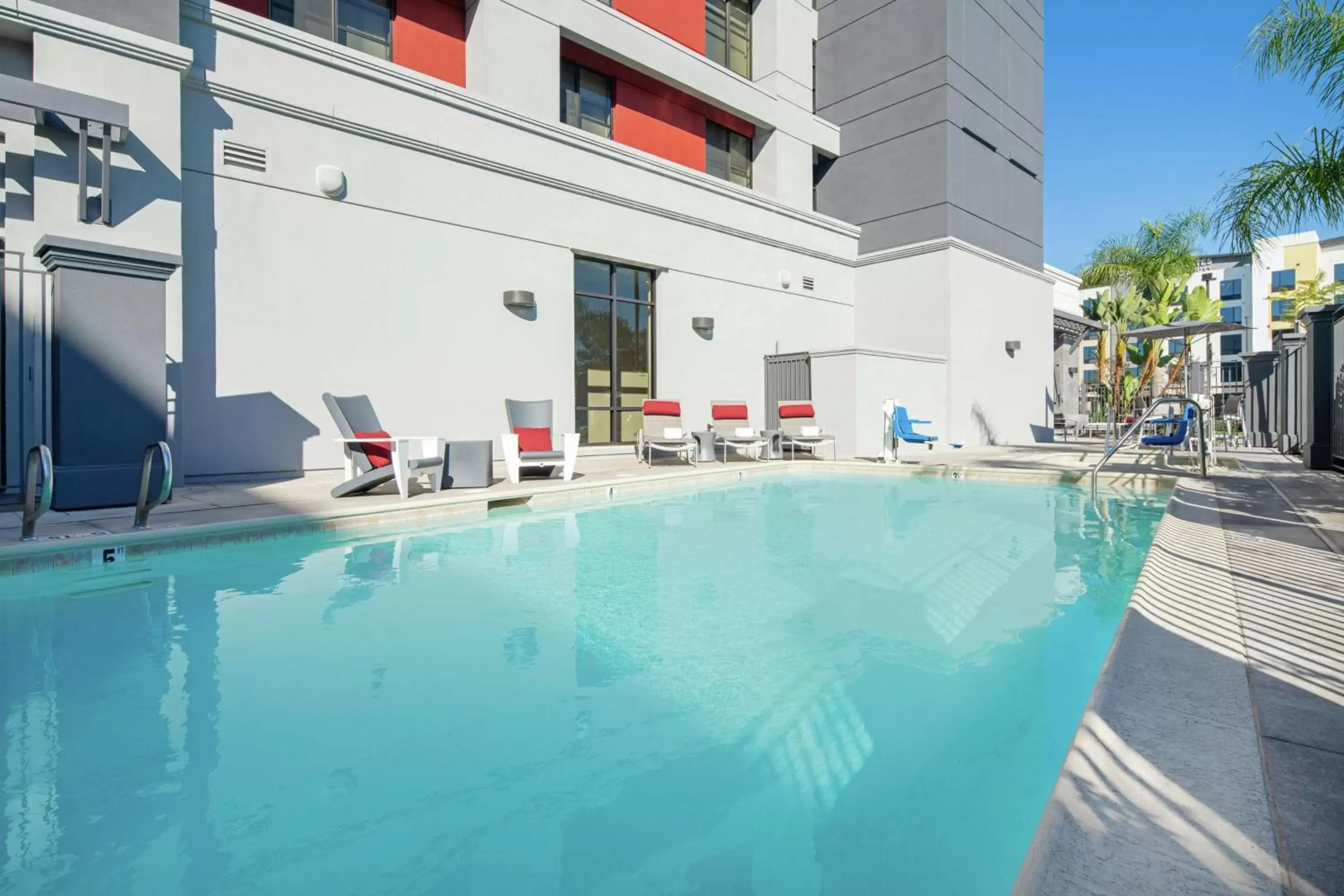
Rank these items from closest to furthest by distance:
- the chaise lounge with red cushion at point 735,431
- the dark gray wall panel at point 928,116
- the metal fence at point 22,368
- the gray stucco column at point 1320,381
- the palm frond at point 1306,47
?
the palm frond at point 1306,47 → the metal fence at point 22,368 → the gray stucco column at point 1320,381 → the chaise lounge with red cushion at point 735,431 → the dark gray wall panel at point 928,116

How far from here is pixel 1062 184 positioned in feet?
→ 65.2

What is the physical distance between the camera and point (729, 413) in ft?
37.5

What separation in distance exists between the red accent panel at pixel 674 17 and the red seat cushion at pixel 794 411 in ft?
24.1

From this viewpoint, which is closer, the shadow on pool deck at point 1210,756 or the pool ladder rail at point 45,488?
the shadow on pool deck at point 1210,756

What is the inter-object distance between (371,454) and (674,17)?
434 inches

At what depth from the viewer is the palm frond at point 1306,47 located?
17.9 feet

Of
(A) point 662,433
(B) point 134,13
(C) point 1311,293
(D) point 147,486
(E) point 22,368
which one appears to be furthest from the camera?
(C) point 1311,293

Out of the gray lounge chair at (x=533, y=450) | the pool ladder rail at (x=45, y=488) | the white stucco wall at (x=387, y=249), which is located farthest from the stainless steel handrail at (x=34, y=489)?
the gray lounge chair at (x=533, y=450)

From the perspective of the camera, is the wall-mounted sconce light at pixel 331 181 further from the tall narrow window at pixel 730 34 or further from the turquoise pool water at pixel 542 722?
the tall narrow window at pixel 730 34

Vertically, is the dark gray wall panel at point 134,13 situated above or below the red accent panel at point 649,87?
below

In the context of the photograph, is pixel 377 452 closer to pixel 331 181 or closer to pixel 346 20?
pixel 331 181

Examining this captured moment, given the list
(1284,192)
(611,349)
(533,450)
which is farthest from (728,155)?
(1284,192)

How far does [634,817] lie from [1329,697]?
74.1 inches

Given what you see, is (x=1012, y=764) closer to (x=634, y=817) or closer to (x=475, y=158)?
(x=634, y=817)
